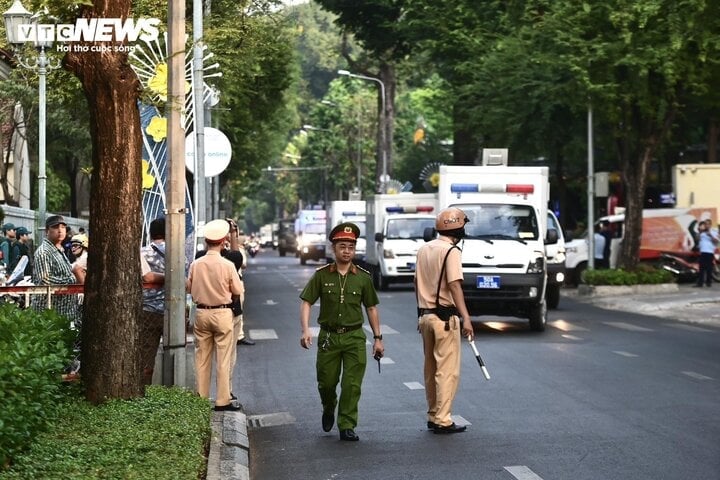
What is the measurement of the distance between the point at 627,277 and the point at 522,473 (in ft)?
80.3

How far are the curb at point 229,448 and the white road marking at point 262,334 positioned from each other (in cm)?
991

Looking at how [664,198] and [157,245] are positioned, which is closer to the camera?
[157,245]

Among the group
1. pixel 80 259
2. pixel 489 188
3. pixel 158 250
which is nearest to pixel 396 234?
pixel 489 188

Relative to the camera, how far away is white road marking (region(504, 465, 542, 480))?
31.7 feet

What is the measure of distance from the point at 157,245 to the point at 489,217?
10788 millimetres

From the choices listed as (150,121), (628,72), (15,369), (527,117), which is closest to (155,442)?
(15,369)

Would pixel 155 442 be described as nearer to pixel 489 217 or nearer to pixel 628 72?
pixel 489 217

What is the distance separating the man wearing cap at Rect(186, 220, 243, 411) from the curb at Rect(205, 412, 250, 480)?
0.38 meters

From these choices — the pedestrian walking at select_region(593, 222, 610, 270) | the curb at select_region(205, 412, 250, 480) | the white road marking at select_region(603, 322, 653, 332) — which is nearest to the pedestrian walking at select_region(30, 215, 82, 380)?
the curb at select_region(205, 412, 250, 480)

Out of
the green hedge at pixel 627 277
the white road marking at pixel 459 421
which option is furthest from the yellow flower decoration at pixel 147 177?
the green hedge at pixel 627 277

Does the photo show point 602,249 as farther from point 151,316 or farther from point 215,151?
point 151,316

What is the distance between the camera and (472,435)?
1175cm

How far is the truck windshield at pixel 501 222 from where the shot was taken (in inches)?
932

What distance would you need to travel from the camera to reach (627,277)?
33.8 m
